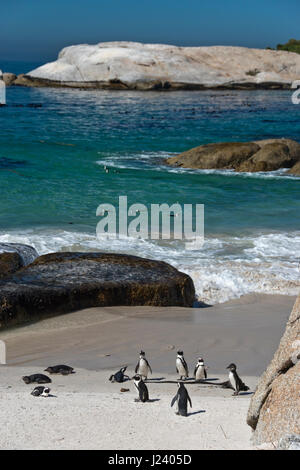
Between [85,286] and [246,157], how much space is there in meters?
17.7

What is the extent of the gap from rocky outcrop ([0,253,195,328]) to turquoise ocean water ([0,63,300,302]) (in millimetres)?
1307

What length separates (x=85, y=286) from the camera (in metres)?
10.5

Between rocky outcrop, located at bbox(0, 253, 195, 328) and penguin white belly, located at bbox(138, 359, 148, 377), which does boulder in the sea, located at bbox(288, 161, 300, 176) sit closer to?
rocky outcrop, located at bbox(0, 253, 195, 328)

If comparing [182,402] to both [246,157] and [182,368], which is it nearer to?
[182,368]

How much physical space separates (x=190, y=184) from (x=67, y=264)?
1283 cm

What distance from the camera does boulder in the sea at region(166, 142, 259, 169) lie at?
2678cm

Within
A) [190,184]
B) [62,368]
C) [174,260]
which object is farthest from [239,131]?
[62,368]

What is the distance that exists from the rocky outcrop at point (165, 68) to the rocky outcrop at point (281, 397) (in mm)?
71524

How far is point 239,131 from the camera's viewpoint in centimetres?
3988

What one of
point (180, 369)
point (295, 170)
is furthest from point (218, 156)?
point (180, 369)

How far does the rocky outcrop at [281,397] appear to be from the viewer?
5230 millimetres

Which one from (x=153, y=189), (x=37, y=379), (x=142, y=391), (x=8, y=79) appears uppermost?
(x=8, y=79)

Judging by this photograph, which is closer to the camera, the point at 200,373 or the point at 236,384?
the point at 236,384
